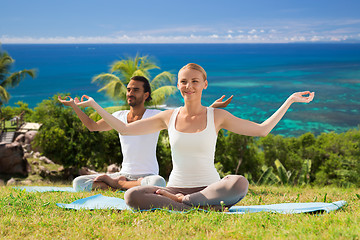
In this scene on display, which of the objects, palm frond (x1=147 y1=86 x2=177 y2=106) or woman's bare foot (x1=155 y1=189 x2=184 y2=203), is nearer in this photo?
woman's bare foot (x1=155 y1=189 x2=184 y2=203)

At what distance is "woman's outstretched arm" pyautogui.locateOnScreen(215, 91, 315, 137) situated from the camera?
152 inches

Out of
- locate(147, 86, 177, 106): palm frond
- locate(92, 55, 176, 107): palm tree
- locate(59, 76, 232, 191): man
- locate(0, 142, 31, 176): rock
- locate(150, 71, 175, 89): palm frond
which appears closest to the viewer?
locate(59, 76, 232, 191): man

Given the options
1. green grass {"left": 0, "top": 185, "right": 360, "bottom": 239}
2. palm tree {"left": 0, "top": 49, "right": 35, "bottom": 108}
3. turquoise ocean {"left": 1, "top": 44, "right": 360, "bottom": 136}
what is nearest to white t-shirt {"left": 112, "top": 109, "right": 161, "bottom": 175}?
green grass {"left": 0, "top": 185, "right": 360, "bottom": 239}

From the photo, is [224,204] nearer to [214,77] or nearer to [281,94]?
[281,94]

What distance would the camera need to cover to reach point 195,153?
12.5ft

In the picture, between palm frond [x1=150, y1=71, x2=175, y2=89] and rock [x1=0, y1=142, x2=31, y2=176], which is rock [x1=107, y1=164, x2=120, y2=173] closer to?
rock [x1=0, y1=142, x2=31, y2=176]

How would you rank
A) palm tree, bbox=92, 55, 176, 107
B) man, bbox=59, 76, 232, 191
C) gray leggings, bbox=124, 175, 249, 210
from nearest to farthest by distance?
gray leggings, bbox=124, 175, 249, 210 → man, bbox=59, 76, 232, 191 → palm tree, bbox=92, 55, 176, 107

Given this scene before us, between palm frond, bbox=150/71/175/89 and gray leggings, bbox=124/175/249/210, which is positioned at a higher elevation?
palm frond, bbox=150/71/175/89

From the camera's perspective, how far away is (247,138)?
25.6 m

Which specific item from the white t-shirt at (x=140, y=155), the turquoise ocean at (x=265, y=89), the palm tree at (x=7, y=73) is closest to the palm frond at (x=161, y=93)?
the white t-shirt at (x=140, y=155)

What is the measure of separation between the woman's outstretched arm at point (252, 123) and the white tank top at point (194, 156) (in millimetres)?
125

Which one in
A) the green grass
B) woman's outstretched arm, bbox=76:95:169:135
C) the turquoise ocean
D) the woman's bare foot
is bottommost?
the turquoise ocean

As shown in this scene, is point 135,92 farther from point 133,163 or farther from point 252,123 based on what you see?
point 252,123

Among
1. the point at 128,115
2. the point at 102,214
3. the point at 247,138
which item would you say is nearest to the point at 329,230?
the point at 102,214
